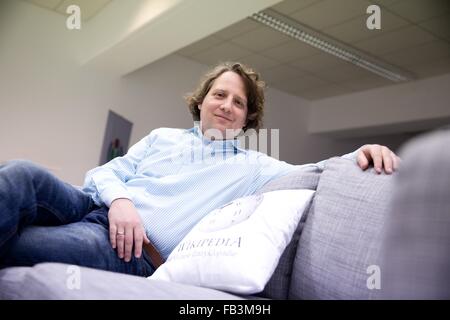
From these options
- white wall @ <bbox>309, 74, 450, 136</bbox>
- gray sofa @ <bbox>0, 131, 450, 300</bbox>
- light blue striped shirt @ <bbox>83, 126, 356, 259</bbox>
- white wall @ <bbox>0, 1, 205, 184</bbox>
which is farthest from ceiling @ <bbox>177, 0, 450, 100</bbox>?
gray sofa @ <bbox>0, 131, 450, 300</bbox>

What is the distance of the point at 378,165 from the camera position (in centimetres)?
99

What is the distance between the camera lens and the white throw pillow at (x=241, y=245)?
863 mm

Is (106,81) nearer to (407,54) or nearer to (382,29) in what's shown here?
(382,29)

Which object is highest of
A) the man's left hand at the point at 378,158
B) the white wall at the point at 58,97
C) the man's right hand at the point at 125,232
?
the white wall at the point at 58,97

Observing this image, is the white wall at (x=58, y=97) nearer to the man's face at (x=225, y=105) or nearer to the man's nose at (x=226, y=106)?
the man's face at (x=225, y=105)

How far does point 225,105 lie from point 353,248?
0.90m

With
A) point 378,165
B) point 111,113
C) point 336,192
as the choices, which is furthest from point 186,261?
point 111,113

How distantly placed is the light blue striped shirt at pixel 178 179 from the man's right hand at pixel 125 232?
9 cm

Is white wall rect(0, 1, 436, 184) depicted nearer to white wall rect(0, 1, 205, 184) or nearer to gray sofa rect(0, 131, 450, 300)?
white wall rect(0, 1, 205, 184)

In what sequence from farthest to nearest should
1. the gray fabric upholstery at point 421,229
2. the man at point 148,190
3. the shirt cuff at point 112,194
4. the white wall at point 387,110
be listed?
the white wall at point 387,110
the shirt cuff at point 112,194
the man at point 148,190
the gray fabric upholstery at point 421,229

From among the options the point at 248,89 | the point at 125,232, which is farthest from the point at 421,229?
the point at 248,89

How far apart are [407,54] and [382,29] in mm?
679

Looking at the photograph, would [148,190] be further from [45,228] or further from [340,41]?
[340,41]

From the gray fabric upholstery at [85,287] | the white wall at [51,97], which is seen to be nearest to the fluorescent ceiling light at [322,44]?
the white wall at [51,97]
